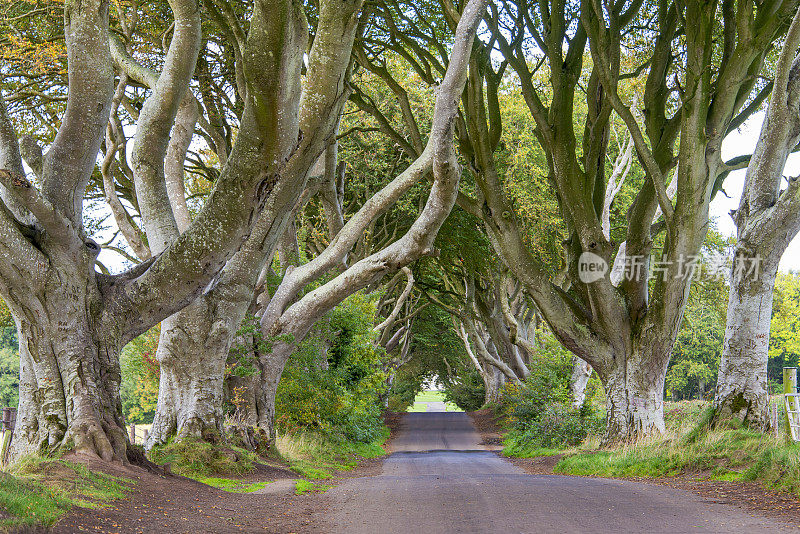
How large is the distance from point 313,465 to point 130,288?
25.6 feet

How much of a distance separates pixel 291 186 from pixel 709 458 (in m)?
7.55

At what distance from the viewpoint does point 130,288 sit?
808 centimetres

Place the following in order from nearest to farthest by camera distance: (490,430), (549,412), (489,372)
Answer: (549,412) → (490,430) → (489,372)

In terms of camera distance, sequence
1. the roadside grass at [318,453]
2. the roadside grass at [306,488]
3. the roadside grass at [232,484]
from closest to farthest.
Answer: the roadside grass at [232,484], the roadside grass at [306,488], the roadside grass at [318,453]

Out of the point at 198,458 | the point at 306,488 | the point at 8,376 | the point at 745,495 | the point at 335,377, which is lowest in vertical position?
the point at 8,376

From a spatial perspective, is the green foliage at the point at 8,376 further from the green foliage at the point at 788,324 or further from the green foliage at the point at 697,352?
the green foliage at the point at 788,324

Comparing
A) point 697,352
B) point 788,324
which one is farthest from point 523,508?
point 697,352

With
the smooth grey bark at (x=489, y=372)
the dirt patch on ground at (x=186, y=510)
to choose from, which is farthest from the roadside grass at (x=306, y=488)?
the smooth grey bark at (x=489, y=372)

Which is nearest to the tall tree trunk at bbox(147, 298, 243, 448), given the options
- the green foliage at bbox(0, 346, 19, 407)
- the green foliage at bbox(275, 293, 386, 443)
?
the green foliage at bbox(275, 293, 386, 443)

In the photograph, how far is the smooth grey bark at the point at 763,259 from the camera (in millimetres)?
10734

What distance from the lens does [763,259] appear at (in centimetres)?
1083

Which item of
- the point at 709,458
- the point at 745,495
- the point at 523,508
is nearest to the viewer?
the point at 523,508

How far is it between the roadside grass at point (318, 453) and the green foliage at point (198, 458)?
Result: 7.45 feet

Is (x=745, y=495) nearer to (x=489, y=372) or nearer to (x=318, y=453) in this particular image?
(x=318, y=453)
